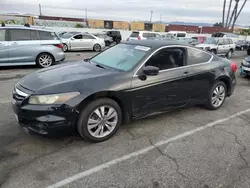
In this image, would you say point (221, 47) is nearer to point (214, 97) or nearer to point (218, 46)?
point (218, 46)

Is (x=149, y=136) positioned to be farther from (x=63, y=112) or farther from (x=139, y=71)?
(x=63, y=112)

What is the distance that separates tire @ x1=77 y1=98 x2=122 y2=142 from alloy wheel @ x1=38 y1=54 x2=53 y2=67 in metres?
6.63

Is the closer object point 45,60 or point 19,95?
point 19,95

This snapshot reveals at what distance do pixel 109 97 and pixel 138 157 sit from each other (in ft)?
3.14

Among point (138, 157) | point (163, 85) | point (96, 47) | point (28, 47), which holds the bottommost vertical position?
point (138, 157)

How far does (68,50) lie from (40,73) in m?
14.0

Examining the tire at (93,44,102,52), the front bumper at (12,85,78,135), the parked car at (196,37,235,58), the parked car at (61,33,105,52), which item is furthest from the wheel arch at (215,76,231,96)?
the tire at (93,44,102,52)

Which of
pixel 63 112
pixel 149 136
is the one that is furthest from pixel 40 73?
pixel 149 136

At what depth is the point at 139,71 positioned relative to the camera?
147 inches

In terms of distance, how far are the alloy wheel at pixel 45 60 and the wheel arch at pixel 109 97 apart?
6.58m

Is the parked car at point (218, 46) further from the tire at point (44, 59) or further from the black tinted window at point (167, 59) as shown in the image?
the black tinted window at point (167, 59)

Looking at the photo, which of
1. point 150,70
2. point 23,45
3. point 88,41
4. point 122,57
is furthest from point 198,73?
point 88,41

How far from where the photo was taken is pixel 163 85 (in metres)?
3.98

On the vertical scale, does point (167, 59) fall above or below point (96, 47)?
above
